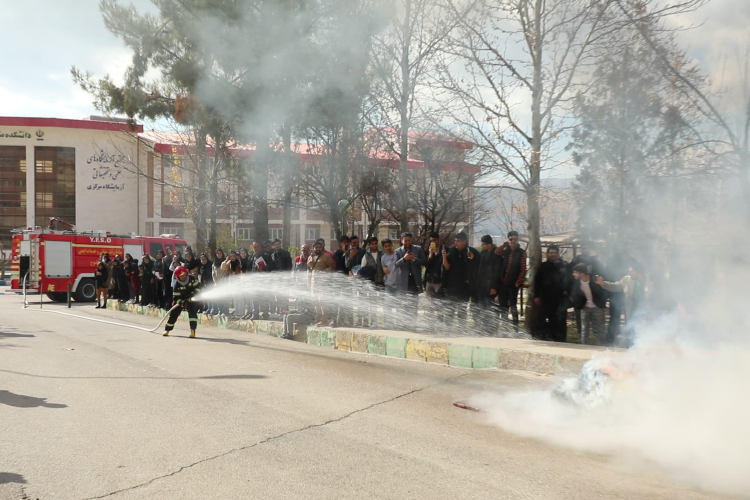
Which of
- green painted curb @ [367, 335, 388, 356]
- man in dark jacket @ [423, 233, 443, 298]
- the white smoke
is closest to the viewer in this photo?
Result: the white smoke

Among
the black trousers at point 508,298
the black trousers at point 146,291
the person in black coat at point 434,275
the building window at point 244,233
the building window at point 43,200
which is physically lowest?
the black trousers at point 146,291

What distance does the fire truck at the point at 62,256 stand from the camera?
64.2 feet

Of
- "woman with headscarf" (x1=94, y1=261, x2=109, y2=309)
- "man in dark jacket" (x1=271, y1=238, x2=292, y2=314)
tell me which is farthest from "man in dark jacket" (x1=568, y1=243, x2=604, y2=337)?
"woman with headscarf" (x1=94, y1=261, x2=109, y2=309)

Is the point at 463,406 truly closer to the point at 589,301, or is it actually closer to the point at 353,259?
the point at 589,301

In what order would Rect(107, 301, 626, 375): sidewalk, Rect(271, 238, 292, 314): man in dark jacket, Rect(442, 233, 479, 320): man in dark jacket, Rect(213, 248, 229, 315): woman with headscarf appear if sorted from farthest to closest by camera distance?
Rect(213, 248, 229, 315): woman with headscarf < Rect(271, 238, 292, 314): man in dark jacket < Rect(442, 233, 479, 320): man in dark jacket < Rect(107, 301, 626, 375): sidewalk

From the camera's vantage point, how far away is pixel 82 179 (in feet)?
129

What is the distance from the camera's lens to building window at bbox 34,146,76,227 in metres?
38.7

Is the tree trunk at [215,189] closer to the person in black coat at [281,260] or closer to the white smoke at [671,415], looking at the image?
the person in black coat at [281,260]

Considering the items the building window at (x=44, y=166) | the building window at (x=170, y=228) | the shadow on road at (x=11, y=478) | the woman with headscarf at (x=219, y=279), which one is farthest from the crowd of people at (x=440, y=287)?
the building window at (x=44, y=166)

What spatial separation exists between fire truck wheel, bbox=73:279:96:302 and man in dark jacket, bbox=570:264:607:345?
18182 mm

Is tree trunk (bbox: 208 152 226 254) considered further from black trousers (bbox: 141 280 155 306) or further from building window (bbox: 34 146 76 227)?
building window (bbox: 34 146 76 227)

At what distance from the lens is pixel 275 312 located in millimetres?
11211

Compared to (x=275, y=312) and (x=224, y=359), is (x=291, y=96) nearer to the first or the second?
(x=275, y=312)

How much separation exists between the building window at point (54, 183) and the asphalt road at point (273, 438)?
118 feet
